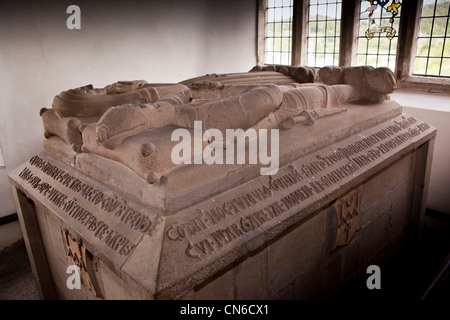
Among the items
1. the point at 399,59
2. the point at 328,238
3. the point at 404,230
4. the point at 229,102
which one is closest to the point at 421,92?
the point at 399,59

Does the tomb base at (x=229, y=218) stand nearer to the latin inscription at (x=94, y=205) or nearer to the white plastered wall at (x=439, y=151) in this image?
the latin inscription at (x=94, y=205)

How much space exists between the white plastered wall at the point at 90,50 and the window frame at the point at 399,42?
1.30m

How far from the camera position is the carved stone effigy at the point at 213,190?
1.40m

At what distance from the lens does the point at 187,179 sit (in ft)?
4.93

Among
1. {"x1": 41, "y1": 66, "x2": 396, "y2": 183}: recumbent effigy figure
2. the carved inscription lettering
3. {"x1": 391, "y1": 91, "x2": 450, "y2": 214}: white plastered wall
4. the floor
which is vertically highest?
{"x1": 41, "y1": 66, "x2": 396, "y2": 183}: recumbent effigy figure

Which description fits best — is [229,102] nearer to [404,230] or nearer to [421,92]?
[404,230]

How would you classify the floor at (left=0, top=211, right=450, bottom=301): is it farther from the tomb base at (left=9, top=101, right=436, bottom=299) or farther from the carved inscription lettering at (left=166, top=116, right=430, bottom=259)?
the carved inscription lettering at (left=166, top=116, right=430, bottom=259)

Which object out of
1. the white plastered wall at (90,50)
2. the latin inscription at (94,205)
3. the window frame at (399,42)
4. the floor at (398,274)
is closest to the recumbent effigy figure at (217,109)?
the latin inscription at (94,205)

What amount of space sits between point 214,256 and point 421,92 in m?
4.49

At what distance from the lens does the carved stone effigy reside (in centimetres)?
140

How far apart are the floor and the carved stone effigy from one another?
0.70 ft

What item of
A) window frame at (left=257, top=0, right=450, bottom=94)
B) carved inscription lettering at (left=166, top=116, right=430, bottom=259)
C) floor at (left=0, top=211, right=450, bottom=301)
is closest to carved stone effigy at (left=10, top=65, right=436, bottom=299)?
carved inscription lettering at (left=166, top=116, right=430, bottom=259)

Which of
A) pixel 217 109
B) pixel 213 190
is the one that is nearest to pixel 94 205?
pixel 213 190

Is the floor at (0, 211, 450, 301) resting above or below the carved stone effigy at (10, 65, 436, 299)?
below
